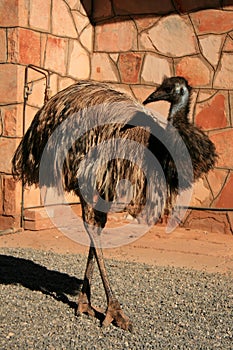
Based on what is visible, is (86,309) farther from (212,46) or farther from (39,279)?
(212,46)

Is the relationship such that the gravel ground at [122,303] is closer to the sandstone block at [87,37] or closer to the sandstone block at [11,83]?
the sandstone block at [11,83]

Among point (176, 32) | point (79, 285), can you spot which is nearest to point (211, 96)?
point (176, 32)

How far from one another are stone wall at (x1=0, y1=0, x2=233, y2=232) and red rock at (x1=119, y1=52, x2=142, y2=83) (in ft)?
0.04

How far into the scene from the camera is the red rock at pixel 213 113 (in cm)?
741

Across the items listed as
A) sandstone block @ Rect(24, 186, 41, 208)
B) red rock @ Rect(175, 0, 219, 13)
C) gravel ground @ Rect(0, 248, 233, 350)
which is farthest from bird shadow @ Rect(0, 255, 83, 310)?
red rock @ Rect(175, 0, 219, 13)

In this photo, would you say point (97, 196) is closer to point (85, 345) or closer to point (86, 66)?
Answer: point (85, 345)

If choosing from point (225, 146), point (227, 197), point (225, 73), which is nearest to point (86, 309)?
point (227, 197)

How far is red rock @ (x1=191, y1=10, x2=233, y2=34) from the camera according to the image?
7344 mm

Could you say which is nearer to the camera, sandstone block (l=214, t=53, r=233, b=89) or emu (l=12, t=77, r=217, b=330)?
emu (l=12, t=77, r=217, b=330)

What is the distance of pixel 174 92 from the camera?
4.22m

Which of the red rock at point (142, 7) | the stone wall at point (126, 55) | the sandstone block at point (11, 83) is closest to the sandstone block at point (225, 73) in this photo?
the stone wall at point (126, 55)

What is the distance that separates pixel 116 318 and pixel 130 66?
14.6ft

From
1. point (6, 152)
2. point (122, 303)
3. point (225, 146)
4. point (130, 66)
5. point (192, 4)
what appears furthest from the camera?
point (130, 66)

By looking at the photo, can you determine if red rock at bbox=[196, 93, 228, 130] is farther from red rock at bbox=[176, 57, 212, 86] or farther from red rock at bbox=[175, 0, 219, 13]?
red rock at bbox=[175, 0, 219, 13]
